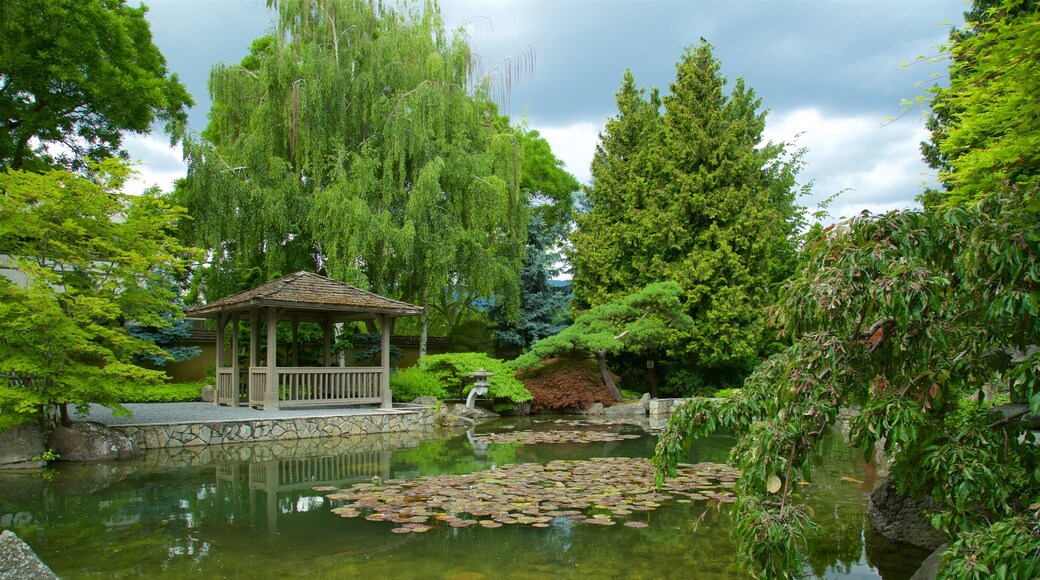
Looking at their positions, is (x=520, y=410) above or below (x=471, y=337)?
below

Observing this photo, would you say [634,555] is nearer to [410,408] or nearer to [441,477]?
[441,477]

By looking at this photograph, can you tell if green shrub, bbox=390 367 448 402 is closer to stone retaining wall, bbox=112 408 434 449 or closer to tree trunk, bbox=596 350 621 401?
stone retaining wall, bbox=112 408 434 449

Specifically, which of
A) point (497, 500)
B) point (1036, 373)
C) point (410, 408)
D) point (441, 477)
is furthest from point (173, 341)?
point (1036, 373)

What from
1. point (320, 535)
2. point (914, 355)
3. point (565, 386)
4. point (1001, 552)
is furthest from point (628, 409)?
point (1001, 552)

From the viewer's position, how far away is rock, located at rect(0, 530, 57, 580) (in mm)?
3234

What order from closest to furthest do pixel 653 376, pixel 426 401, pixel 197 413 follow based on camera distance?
pixel 197 413 → pixel 426 401 → pixel 653 376

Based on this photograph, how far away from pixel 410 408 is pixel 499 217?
5419 mm

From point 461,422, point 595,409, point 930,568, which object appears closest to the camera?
point 930,568

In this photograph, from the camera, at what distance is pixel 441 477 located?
7.22 m

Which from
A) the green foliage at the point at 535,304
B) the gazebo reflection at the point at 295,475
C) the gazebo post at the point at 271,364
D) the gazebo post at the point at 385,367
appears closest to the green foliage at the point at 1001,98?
the gazebo reflection at the point at 295,475

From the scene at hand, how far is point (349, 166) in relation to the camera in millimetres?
15195

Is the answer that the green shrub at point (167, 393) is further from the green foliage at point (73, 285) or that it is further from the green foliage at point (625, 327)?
the green foliage at point (625, 327)

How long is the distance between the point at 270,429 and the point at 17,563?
304 inches

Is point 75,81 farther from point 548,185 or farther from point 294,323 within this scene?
point 548,185
